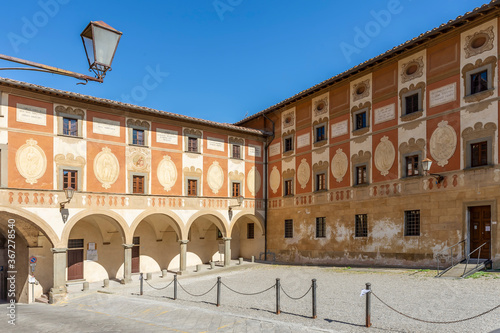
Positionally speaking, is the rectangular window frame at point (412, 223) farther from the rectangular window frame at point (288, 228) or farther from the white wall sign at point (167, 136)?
the white wall sign at point (167, 136)

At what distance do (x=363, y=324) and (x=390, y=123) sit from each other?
40.4ft

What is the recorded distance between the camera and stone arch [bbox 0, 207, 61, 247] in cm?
1780

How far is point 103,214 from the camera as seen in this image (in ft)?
67.4

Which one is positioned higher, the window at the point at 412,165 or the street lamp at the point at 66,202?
the window at the point at 412,165

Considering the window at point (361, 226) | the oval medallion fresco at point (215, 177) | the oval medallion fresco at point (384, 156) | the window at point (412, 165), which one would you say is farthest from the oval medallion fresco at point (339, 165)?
the oval medallion fresco at point (215, 177)

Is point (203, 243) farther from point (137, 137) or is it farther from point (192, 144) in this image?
point (137, 137)

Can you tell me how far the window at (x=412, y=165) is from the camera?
18281 mm

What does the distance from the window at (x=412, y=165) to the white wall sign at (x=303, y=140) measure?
6.98 meters

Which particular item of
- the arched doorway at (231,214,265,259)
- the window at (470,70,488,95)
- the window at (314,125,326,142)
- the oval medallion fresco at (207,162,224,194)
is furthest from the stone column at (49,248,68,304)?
the window at (470,70,488,95)

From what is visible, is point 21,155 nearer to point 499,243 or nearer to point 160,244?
point 160,244

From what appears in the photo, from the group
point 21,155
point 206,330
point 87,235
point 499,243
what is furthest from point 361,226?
point 21,155

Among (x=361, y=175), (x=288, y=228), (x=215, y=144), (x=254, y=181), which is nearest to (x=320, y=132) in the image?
(x=361, y=175)

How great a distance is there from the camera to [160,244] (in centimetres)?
2588

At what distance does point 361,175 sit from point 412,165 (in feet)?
10.2
